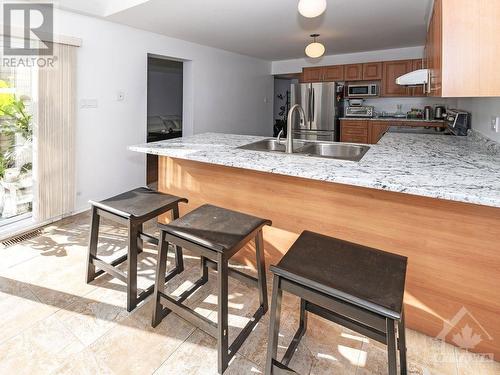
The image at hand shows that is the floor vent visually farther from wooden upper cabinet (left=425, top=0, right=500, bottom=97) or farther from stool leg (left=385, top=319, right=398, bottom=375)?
wooden upper cabinet (left=425, top=0, right=500, bottom=97)

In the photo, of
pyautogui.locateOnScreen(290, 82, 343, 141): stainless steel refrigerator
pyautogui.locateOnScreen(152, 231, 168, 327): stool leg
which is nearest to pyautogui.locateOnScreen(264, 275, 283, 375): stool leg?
pyautogui.locateOnScreen(152, 231, 168, 327): stool leg

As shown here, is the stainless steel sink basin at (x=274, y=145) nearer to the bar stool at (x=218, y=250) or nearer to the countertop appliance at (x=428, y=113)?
the bar stool at (x=218, y=250)

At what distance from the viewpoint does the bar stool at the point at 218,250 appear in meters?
1.40

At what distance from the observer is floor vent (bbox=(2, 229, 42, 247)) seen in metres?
2.73

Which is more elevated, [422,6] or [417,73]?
[422,6]

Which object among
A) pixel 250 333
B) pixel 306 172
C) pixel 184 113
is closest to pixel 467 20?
pixel 306 172

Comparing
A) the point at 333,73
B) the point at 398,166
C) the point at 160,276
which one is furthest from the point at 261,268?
the point at 333,73

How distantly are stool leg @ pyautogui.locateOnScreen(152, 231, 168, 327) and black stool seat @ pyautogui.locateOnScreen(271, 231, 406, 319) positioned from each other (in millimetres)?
691

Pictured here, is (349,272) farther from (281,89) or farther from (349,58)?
(281,89)

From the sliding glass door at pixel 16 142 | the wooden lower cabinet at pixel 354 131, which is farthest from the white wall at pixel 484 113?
the sliding glass door at pixel 16 142

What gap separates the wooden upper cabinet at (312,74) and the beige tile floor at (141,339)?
5.20 meters

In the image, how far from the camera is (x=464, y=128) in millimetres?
3271

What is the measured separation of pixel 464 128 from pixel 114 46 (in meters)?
4.12

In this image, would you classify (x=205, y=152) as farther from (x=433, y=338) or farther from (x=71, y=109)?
(x=71, y=109)
